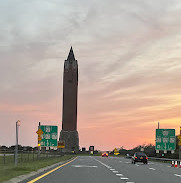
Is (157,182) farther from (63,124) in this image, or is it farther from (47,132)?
(63,124)

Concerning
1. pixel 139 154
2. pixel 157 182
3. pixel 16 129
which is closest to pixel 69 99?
pixel 139 154

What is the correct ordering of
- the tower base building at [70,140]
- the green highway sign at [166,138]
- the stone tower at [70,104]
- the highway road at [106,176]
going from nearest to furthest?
the highway road at [106,176]
the green highway sign at [166,138]
the stone tower at [70,104]
the tower base building at [70,140]

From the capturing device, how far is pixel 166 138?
197ft

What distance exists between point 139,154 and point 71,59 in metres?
92.4

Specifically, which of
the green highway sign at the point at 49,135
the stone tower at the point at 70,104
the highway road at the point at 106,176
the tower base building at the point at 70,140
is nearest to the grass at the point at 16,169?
the highway road at the point at 106,176

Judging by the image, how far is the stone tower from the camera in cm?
13362

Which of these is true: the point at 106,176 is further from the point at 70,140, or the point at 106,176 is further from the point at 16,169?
the point at 70,140

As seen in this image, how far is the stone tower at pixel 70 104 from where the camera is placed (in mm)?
133625

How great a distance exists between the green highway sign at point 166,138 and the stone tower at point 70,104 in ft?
244

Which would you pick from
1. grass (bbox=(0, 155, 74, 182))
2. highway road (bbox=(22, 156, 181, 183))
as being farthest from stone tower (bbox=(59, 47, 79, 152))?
highway road (bbox=(22, 156, 181, 183))

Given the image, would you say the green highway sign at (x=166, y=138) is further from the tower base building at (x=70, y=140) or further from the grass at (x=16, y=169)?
the tower base building at (x=70, y=140)

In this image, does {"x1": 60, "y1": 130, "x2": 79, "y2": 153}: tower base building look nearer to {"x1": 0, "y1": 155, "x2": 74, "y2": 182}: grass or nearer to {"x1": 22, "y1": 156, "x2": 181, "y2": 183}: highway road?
{"x1": 0, "y1": 155, "x2": 74, "y2": 182}: grass

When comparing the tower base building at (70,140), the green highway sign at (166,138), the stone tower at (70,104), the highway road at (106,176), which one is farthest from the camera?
the tower base building at (70,140)

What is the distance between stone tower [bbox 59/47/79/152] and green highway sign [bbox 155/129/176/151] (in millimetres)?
74448
